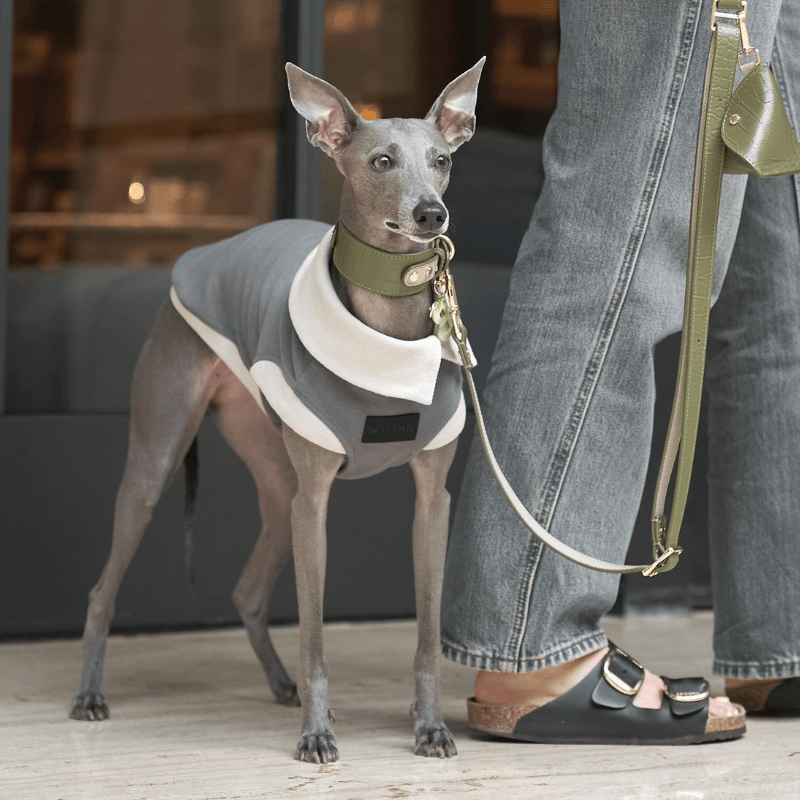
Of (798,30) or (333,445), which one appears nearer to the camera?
(333,445)

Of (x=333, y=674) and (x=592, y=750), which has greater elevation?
(x=592, y=750)

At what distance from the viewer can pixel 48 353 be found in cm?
279

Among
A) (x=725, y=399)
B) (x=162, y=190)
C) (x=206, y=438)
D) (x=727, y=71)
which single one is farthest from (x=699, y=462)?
(x=727, y=71)

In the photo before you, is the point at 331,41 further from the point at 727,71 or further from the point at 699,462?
the point at 727,71

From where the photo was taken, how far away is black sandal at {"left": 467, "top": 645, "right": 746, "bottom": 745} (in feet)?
5.71

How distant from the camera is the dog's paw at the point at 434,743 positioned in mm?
1690

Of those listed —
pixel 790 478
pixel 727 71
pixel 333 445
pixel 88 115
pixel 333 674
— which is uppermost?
pixel 727 71

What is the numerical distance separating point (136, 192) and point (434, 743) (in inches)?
70.9

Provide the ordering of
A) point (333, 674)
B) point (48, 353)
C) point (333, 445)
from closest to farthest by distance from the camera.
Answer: point (333, 445), point (333, 674), point (48, 353)

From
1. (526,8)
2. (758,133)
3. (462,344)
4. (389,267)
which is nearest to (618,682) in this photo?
(462,344)

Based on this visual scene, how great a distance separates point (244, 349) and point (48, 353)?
108 cm

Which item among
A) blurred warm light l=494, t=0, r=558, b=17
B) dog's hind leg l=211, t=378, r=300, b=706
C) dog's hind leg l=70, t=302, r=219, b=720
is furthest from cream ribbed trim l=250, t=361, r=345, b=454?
blurred warm light l=494, t=0, r=558, b=17

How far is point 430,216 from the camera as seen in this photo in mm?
1536

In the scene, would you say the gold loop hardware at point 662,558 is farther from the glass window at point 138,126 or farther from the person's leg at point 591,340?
the glass window at point 138,126
